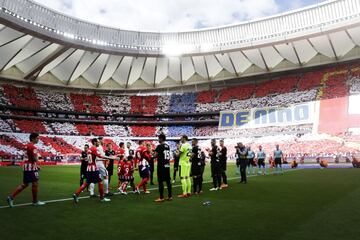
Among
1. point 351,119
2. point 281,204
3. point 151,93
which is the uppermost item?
point 151,93

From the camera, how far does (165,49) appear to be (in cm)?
5059

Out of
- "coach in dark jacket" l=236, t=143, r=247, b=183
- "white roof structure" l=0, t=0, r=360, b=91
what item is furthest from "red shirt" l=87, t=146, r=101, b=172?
"white roof structure" l=0, t=0, r=360, b=91

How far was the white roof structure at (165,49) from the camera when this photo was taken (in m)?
41.5

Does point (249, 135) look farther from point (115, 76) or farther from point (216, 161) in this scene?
point (216, 161)

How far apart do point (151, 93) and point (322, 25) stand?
35.2 m

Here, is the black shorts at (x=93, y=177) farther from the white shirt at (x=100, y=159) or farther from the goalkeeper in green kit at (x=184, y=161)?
the goalkeeper in green kit at (x=184, y=161)

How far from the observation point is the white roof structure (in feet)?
136

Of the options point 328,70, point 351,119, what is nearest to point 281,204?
Answer: point 351,119

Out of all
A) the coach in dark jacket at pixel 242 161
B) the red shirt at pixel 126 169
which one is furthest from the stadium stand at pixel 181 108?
the red shirt at pixel 126 169

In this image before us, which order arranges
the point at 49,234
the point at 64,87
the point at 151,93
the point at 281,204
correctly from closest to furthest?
the point at 49,234 < the point at 281,204 < the point at 64,87 < the point at 151,93

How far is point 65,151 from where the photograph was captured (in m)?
47.4

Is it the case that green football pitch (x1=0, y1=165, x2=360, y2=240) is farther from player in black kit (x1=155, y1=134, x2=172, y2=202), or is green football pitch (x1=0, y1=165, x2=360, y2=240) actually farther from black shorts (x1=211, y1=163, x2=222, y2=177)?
black shorts (x1=211, y1=163, x2=222, y2=177)

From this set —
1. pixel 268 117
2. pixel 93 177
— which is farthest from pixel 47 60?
pixel 93 177

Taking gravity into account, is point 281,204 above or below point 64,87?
below
